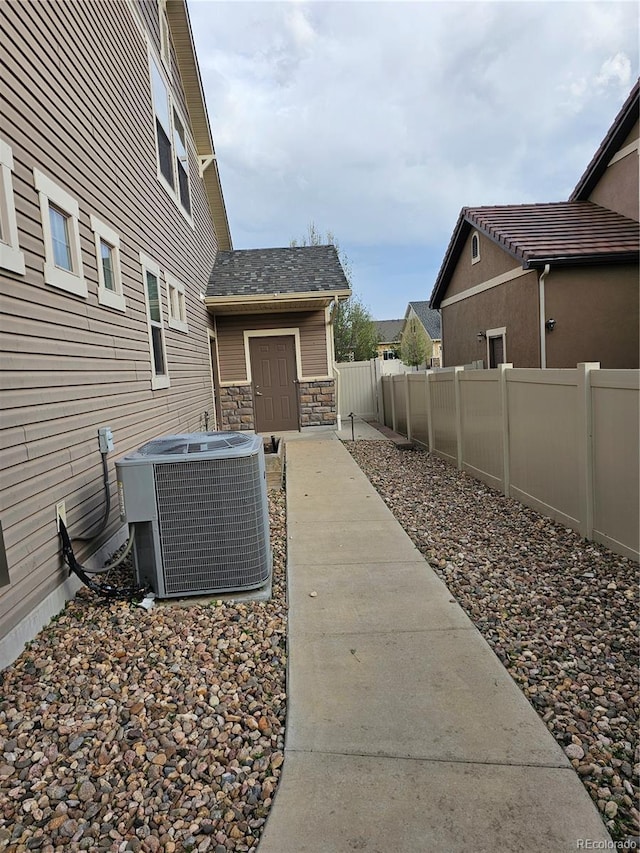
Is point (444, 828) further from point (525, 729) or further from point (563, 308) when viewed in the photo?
point (563, 308)

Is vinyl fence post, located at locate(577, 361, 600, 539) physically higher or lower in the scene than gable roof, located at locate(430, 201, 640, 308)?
lower

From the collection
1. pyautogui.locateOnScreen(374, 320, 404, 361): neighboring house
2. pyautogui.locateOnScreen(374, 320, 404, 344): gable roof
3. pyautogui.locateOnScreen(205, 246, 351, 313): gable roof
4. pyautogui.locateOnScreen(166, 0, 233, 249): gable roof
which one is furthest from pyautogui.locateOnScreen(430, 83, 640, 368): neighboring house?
pyautogui.locateOnScreen(374, 320, 404, 344): gable roof

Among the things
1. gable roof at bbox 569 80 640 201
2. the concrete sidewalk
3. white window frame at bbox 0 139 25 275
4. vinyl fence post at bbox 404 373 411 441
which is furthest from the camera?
vinyl fence post at bbox 404 373 411 441

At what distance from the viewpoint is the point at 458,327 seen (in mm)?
15453

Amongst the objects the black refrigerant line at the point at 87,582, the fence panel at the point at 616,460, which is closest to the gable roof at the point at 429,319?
the fence panel at the point at 616,460

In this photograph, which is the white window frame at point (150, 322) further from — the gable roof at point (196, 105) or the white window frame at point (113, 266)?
the gable roof at point (196, 105)

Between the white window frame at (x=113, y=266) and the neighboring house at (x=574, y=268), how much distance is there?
7.78 meters

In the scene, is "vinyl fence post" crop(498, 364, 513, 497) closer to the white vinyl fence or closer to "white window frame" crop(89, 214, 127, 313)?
the white vinyl fence

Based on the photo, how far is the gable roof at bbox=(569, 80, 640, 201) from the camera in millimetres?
10236

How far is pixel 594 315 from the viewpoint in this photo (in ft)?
34.8

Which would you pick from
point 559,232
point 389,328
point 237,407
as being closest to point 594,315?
point 559,232

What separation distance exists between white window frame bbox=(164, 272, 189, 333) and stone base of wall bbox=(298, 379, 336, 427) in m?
3.84

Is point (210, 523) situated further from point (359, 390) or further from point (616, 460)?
point (359, 390)

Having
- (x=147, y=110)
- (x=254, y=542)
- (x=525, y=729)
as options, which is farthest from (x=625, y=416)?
(x=147, y=110)
